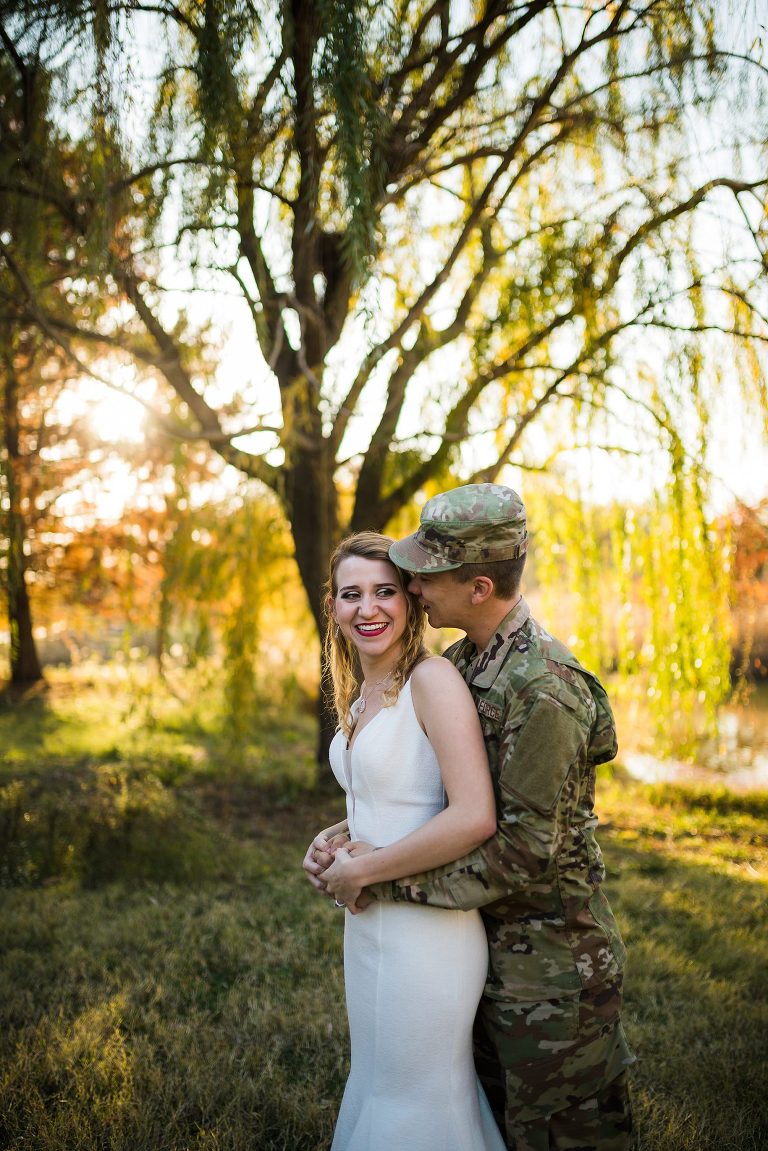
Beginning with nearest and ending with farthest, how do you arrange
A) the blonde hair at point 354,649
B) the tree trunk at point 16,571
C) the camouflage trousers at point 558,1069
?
the camouflage trousers at point 558,1069 < the blonde hair at point 354,649 < the tree trunk at point 16,571

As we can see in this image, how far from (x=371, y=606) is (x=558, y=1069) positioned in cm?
114

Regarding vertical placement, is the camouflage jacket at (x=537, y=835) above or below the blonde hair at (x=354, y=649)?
below

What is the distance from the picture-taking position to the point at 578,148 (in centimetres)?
531

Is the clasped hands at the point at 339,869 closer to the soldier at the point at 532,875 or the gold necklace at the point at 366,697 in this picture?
the soldier at the point at 532,875

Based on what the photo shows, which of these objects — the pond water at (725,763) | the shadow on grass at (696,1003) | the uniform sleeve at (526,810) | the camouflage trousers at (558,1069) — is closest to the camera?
the uniform sleeve at (526,810)

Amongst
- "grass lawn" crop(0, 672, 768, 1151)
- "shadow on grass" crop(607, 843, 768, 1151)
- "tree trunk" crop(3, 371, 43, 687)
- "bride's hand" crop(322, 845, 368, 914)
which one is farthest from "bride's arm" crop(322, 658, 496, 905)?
"tree trunk" crop(3, 371, 43, 687)

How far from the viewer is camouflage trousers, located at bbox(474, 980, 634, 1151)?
1.74m

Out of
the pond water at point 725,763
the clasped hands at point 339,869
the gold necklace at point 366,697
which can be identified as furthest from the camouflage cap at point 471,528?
the pond water at point 725,763

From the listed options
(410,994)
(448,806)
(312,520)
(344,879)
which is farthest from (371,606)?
(312,520)

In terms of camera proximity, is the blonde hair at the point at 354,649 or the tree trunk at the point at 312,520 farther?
the tree trunk at the point at 312,520

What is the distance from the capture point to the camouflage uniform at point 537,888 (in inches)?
65.2

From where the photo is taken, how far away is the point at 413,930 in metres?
1.80

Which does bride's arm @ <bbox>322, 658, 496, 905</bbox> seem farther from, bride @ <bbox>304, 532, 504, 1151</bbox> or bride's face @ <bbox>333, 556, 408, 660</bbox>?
bride's face @ <bbox>333, 556, 408, 660</bbox>

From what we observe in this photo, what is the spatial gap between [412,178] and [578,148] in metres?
1.22
